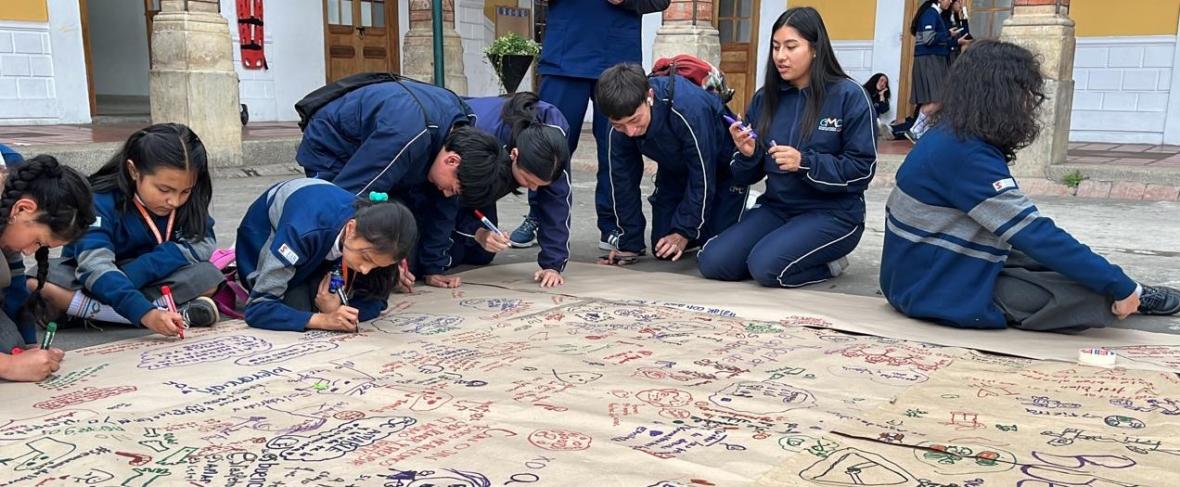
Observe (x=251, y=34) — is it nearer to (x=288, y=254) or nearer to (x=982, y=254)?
(x=288, y=254)

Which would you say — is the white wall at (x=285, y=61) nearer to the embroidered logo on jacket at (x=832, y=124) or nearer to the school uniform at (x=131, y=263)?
the school uniform at (x=131, y=263)

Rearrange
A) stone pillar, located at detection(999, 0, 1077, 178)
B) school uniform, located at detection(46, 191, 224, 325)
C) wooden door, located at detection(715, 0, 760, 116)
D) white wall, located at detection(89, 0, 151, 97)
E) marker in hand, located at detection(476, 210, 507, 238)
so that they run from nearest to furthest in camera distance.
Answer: school uniform, located at detection(46, 191, 224, 325) → marker in hand, located at detection(476, 210, 507, 238) → stone pillar, located at detection(999, 0, 1077, 178) → wooden door, located at detection(715, 0, 760, 116) → white wall, located at detection(89, 0, 151, 97)

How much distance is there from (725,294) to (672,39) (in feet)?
14.8

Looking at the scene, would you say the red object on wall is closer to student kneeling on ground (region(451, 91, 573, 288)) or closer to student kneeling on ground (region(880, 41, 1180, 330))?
student kneeling on ground (region(451, 91, 573, 288))

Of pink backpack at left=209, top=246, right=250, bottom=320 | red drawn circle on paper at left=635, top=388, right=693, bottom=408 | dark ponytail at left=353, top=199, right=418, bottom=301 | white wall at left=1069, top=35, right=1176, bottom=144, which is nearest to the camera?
red drawn circle on paper at left=635, top=388, right=693, bottom=408

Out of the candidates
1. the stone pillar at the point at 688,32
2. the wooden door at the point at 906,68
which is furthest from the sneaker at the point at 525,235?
the wooden door at the point at 906,68

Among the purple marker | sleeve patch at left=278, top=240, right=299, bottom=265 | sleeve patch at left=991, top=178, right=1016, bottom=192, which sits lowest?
sleeve patch at left=278, top=240, right=299, bottom=265

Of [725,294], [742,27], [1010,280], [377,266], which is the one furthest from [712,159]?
[742,27]

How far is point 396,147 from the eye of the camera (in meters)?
2.93

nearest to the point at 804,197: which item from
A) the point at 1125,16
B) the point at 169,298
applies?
the point at 169,298

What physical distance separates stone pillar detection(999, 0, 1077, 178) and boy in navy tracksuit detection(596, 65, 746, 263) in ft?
10.6

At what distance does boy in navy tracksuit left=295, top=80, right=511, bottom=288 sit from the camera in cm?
287

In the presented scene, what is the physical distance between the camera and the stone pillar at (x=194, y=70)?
20.6ft

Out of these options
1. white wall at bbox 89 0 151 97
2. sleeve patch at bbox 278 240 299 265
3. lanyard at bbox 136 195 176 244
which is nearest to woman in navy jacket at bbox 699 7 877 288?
sleeve patch at bbox 278 240 299 265
